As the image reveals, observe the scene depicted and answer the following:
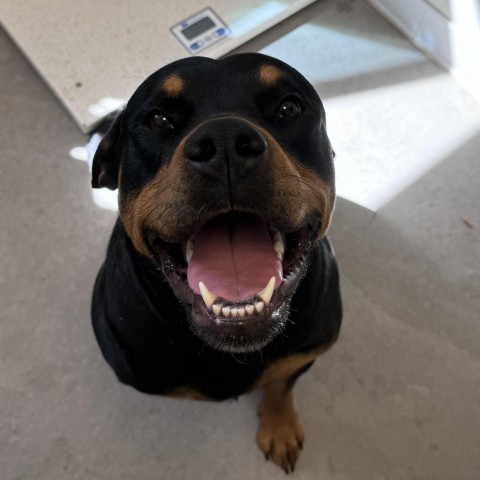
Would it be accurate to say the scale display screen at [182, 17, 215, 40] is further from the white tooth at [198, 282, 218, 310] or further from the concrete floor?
the white tooth at [198, 282, 218, 310]

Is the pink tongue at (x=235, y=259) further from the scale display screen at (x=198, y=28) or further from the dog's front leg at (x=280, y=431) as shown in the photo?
the scale display screen at (x=198, y=28)

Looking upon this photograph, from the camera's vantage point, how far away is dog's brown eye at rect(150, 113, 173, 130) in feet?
4.29

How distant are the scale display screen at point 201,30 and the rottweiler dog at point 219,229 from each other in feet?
3.70

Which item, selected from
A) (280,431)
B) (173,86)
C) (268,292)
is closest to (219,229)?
(268,292)

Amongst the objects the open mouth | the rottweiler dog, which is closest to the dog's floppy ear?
the rottweiler dog

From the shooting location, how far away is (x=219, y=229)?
132cm

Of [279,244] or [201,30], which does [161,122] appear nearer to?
[279,244]

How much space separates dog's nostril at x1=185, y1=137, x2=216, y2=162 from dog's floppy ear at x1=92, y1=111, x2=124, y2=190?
16.4 inches

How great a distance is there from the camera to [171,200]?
45.0 inches

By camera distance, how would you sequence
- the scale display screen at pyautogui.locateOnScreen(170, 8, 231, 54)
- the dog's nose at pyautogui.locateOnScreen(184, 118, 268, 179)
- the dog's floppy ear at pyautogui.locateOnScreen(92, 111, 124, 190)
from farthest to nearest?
the scale display screen at pyautogui.locateOnScreen(170, 8, 231, 54) → the dog's floppy ear at pyautogui.locateOnScreen(92, 111, 124, 190) → the dog's nose at pyautogui.locateOnScreen(184, 118, 268, 179)

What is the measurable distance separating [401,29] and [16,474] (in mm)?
2182

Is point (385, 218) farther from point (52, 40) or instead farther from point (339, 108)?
point (52, 40)

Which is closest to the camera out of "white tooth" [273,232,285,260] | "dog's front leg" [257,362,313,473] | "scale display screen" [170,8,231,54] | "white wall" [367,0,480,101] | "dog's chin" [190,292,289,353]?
"dog's chin" [190,292,289,353]

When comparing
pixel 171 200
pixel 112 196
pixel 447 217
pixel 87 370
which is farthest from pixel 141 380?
pixel 447 217
